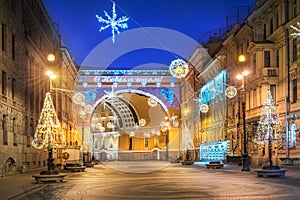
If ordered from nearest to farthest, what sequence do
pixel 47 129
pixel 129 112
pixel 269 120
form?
1. pixel 47 129
2. pixel 269 120
3. pixel 129 112

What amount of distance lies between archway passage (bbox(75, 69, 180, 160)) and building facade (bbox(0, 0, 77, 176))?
119ft

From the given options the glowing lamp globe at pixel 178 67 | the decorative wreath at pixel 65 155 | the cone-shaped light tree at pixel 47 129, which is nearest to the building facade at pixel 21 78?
the decorative wreath at pixel 65 155

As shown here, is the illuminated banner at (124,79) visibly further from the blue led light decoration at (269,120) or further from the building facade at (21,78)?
the blue led light decoration at (269,120)

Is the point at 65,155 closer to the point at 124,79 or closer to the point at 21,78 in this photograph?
the point at 21,78

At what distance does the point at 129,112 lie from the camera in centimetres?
10381

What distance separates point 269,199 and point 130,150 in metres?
85.8

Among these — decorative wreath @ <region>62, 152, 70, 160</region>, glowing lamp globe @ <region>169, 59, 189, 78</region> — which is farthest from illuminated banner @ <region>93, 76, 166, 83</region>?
glowing lamp globe @ <region>169, 59, 189, 78</region>

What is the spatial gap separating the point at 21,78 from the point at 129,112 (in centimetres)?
6796

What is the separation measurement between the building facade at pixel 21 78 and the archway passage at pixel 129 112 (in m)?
36.4

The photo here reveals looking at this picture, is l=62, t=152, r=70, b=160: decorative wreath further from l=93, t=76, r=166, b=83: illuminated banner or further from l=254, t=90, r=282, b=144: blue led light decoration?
l=93, t=76, r=166, b=83: illuminated banner

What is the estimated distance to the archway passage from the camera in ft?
299

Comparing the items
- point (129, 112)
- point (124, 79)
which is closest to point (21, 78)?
point (124, 79)

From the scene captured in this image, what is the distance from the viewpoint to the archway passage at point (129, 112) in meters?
91.0

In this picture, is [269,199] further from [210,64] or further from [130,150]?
[130,150]
